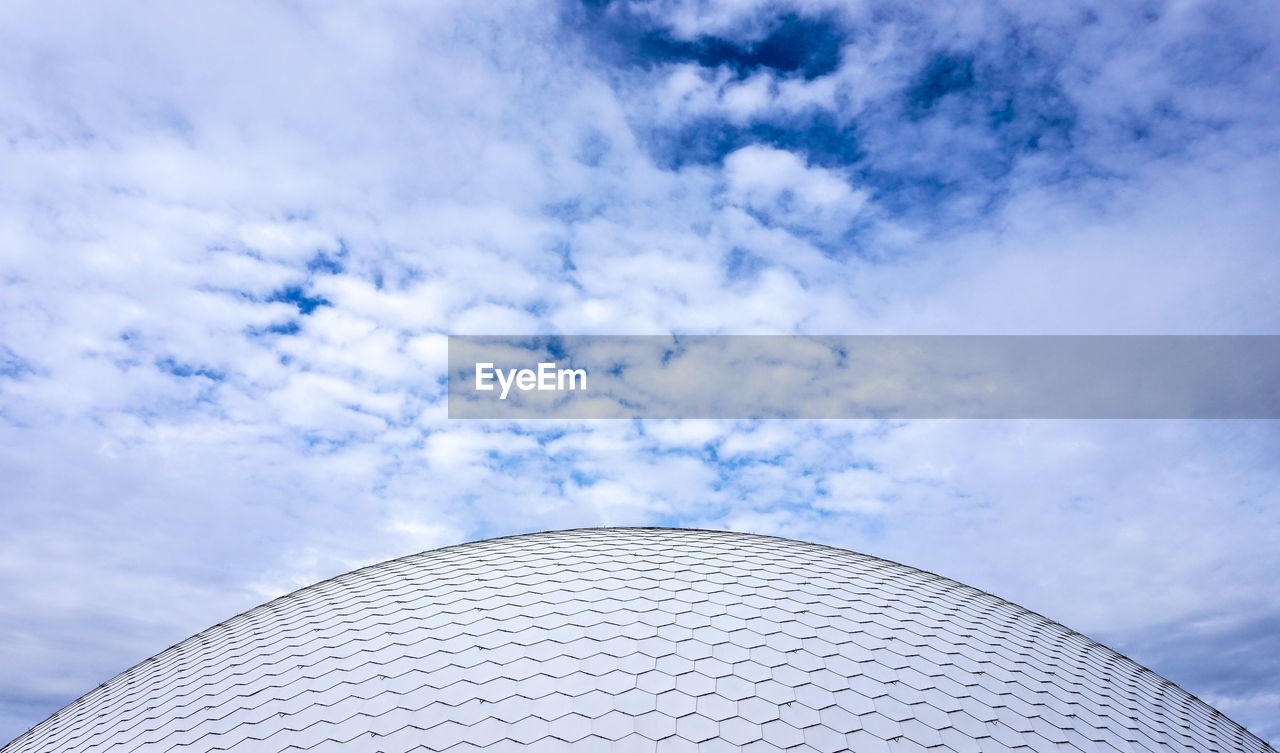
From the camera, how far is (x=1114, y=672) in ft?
50.9

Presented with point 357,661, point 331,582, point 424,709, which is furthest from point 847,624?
point 331,582

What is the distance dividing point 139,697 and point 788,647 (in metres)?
13.1

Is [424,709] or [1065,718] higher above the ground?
[424,709]

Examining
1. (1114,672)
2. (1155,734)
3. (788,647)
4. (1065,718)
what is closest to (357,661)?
(788,647)

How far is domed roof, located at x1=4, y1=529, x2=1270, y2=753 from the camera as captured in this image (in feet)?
31.1

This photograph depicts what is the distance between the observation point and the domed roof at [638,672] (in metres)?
9.47

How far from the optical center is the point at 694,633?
1150cm

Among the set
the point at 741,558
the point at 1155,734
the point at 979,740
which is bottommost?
the point at 1155,734

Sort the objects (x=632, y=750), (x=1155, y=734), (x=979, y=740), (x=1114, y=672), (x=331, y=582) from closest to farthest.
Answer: (x=632, y=750), (x=979, y=740), (x=1155, y=734), (x=1114, y=672), (x=331, y=582)

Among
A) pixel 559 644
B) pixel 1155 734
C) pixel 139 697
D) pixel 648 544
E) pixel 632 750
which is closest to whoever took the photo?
pixel 632 750

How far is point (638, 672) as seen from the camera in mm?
10320

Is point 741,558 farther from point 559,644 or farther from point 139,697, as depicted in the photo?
point 139,697

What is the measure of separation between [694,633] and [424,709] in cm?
446

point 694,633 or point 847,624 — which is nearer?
point 694,633
